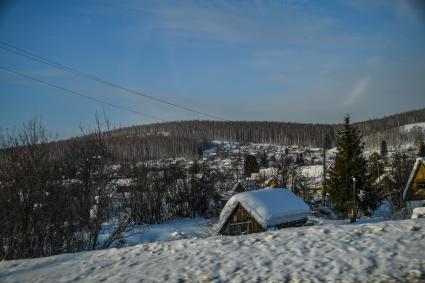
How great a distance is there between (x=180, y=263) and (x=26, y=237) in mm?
8173

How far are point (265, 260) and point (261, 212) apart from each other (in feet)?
64.5

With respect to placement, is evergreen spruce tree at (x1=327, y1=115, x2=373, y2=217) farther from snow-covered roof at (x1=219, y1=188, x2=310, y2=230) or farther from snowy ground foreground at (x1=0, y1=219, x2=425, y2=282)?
snowy ground foreground at (x1=0, y1=219, x2=425, y2=282)

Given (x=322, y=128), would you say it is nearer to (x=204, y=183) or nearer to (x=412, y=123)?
(x=412, y=123)

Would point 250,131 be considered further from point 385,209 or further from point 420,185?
point 420,185


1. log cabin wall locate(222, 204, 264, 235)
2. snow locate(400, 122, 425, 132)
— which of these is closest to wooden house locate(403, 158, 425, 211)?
log cabin wall locate(222, 204, 264, 235)

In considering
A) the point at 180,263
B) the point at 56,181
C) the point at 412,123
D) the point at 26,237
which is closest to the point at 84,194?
the point at 56,181

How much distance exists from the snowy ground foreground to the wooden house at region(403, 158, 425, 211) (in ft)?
137

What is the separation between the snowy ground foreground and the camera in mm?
6848

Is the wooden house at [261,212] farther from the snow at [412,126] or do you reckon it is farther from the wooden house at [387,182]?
the snow at [412,126]

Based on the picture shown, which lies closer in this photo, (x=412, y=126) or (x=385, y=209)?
(x=385, y=209)

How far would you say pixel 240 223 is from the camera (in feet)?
97.0

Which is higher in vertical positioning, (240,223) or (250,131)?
(250,131)

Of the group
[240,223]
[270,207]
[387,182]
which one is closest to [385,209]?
[387,182]

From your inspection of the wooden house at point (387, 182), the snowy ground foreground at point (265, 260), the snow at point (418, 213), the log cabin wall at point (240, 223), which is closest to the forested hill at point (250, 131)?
the wooden house at point (387, 182)
